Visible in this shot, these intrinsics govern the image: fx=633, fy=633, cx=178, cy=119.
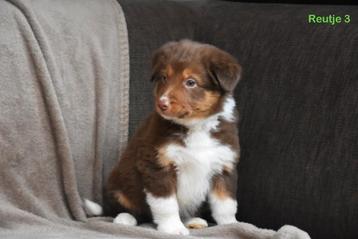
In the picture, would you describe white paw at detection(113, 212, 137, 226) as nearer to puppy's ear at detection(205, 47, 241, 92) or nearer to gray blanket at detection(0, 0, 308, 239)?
gray blanket at detection(0, 0, 308, 239)

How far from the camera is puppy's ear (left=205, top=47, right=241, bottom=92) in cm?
232

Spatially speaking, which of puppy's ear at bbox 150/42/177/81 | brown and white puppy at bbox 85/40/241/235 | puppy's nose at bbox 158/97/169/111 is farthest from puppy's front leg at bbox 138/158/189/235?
puppy's ear at bbox 150/42/177/81

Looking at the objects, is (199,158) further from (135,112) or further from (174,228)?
(135,112)

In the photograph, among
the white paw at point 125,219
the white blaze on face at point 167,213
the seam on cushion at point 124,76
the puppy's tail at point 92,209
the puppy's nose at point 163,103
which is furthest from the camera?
the seam on cushion at point 124,76

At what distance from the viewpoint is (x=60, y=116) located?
260cm

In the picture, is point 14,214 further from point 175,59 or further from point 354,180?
point 354,180

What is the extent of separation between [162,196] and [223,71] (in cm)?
52

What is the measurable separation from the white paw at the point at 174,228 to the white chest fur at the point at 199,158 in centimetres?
15

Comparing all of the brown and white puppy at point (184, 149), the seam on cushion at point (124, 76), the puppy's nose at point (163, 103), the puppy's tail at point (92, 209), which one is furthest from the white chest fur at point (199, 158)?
the seam on cushion at point (124, 76)

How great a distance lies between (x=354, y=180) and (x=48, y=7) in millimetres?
1498

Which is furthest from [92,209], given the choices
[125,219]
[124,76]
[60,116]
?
[124,76]

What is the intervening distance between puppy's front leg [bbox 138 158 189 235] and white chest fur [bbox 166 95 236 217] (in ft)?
0.18

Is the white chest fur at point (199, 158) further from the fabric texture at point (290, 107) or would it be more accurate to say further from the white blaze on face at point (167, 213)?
the fabric texture at point (290, 107)

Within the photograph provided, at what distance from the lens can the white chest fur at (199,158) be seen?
2.42 m
